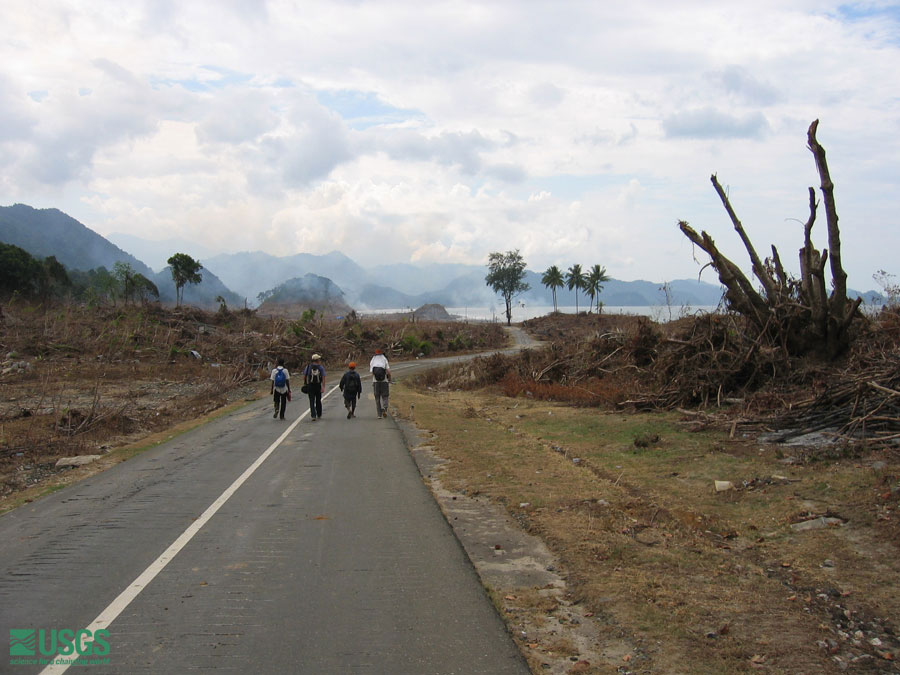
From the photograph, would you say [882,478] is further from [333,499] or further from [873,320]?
[873,320]

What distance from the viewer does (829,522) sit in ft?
22.2

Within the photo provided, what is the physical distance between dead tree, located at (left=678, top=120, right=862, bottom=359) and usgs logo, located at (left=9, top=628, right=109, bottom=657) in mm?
12788

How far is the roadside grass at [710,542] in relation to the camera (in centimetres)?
447

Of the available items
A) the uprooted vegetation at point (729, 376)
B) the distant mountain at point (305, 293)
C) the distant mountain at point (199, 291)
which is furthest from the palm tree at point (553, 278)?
the uprooted vegetation at point (729, 376)

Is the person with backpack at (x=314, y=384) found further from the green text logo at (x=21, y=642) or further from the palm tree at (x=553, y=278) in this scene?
the palm tree at (x=553, y=278)

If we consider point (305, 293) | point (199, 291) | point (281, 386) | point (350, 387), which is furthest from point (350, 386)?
point (199, 291)

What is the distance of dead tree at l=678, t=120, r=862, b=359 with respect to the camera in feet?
39.8

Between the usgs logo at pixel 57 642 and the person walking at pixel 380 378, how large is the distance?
1294cm

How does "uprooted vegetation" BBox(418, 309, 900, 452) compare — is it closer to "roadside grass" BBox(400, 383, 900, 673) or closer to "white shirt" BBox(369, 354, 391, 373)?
"roadside grass" BBox(400, 383, 900, 673)

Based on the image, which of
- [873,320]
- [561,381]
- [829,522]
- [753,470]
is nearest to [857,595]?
[829,522]

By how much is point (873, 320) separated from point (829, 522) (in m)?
10.8

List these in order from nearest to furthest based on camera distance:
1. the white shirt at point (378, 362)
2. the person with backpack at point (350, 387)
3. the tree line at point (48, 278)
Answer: the white shirt at point (378, 362) < the person with backpack at point (350, 387) < the tree line at point (48, 278)

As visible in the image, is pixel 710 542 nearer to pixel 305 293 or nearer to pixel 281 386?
pixel 281 386

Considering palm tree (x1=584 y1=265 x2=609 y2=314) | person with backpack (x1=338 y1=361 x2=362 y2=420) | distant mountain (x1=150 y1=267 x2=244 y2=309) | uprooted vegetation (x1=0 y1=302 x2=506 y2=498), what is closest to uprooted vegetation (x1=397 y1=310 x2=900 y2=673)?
→ person with backpack (x1=338 y1=361 x2=362 y2=420)
